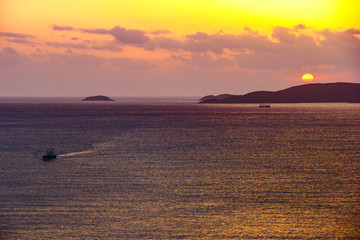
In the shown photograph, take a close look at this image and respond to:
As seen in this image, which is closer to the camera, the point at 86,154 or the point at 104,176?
the point at 104,176

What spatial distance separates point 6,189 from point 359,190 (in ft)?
143

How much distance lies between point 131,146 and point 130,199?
166 ft

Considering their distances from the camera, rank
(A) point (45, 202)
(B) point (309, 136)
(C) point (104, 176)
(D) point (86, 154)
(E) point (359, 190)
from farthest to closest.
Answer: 1. (B) point (309, 136)
2. (D) point (86, 154)
3. (C) point (104, 176)
4. (E) point (359, 190)
5. (A) point (45, 202)

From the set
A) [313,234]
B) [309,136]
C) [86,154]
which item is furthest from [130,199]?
[309,136]

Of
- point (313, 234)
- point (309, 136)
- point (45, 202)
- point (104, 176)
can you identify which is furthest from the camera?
point (309, 136)

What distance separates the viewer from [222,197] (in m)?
48.6

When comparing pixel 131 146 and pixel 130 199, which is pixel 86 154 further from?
pixel 130 199

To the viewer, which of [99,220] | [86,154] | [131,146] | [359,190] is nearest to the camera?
[99,220]

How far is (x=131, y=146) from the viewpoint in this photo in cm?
9812

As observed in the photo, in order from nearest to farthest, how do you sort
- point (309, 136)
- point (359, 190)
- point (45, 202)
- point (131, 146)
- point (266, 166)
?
point (45, 202), point (359, 190), point (266, 166), point (131, 146), point (309, 136)

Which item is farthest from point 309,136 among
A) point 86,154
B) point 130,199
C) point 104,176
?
point 130,199

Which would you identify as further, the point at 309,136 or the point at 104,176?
the point at 309,136

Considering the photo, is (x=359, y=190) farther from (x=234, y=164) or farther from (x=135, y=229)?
(x=135, y=229)

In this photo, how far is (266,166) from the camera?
6969cm
